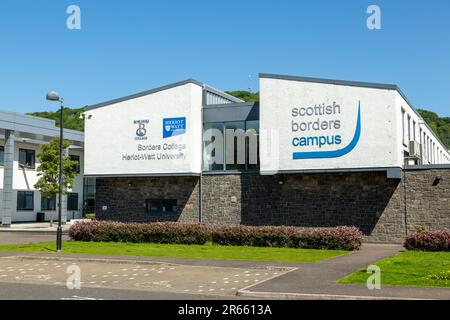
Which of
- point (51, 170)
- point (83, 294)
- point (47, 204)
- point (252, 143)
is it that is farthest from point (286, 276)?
point (47, 204)

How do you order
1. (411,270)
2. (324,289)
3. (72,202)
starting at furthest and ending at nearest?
(72,202) → (411,270) → (324,289)

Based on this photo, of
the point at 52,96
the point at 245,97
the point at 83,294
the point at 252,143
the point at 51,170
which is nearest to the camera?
the point at 83,294

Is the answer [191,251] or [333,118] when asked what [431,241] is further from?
[191,251]

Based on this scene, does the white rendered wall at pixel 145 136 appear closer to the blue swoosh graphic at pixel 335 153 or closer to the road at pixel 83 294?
the blue swoosh graphic at pixel 335 153

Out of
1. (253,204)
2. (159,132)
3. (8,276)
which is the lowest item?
(8,276)

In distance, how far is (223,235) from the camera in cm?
2470

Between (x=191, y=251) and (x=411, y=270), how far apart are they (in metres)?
9.41

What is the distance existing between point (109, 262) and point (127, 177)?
13844mm

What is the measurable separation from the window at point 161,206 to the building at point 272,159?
57 millimetres

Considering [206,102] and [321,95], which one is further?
[206,102]

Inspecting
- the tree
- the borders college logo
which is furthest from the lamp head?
the tree
